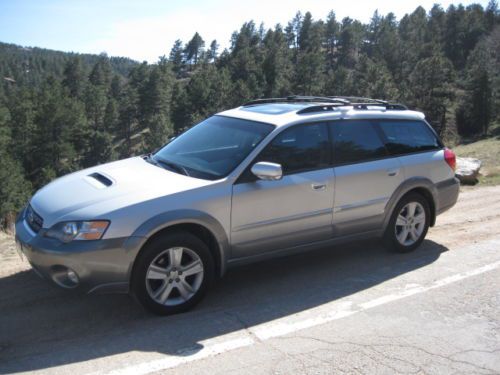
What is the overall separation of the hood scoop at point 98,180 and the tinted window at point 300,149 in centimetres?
139

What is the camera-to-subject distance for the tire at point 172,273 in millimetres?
4059

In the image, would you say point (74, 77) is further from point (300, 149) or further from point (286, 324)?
point (286, 324)

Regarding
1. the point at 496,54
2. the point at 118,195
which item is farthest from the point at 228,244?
the point at 496,54

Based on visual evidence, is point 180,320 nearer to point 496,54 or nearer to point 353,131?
point 353,131

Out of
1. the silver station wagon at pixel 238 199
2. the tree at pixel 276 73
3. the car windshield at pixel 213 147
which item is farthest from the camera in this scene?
the tree at pixel 276 73

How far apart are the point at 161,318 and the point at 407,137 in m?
3.53

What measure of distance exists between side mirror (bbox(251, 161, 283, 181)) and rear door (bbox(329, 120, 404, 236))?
92 cm

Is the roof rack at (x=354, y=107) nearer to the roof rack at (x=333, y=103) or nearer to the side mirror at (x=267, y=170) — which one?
the roof rack at (x=333, y=103)

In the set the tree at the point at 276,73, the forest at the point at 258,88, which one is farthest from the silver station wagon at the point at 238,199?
the tree at the point at 276,73

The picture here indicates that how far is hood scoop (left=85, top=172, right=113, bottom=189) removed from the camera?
4.47 meters

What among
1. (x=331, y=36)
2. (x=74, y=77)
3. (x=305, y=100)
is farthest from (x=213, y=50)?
(x=305, y=100)

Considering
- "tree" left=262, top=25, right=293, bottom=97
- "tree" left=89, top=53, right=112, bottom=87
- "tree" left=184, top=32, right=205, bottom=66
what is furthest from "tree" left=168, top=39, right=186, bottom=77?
"tree" left=262, top=25, right=293, bottom=97

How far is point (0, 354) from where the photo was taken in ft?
11.6

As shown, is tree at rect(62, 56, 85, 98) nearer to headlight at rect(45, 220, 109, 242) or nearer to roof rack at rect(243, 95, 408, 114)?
roof rack at rect(243, 95, 408, 114)
